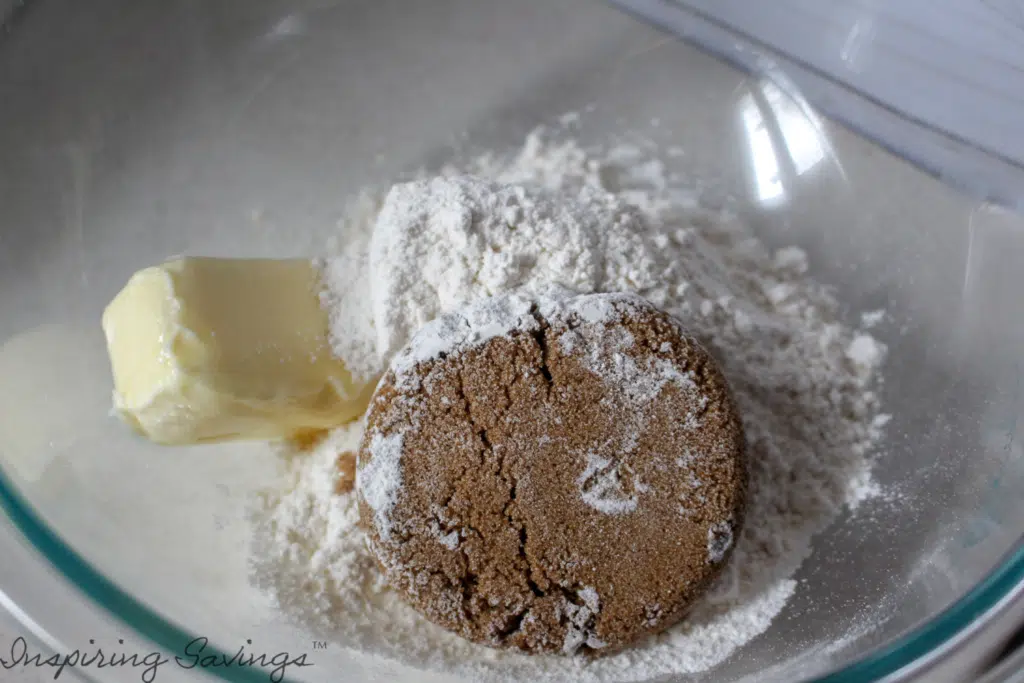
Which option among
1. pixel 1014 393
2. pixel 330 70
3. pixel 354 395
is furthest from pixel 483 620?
pixel 330 70

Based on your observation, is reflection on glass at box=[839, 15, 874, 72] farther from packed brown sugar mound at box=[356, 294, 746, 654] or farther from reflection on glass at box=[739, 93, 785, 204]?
packed brown sugar mound at box=[356, 294, 746, 654]

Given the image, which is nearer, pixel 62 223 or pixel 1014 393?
pixel 1014 393

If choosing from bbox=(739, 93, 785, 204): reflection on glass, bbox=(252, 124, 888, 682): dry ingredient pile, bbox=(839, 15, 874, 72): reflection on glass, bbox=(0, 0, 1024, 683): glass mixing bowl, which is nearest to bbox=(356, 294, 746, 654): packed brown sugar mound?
bbox=(252, 124, 888, 682): dry ingredient pile

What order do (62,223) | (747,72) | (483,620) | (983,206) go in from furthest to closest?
(747,72), (983,206), (62,223), (483,620)

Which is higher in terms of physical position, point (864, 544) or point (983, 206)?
point (983, 206)

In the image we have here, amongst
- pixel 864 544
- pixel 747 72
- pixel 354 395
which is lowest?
pixel 864 544

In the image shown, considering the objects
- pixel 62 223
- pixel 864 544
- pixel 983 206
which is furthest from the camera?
pixel 983 206

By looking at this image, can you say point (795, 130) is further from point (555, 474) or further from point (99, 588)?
point (99, 588)

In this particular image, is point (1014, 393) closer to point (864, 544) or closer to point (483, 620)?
point (864, 544)
